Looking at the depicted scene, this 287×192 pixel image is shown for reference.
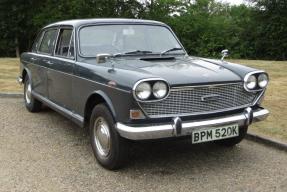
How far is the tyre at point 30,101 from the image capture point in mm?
8305

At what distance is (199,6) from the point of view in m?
36.8

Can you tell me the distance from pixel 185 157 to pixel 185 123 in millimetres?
991

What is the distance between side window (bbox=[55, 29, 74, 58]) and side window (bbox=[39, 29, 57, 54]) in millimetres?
296

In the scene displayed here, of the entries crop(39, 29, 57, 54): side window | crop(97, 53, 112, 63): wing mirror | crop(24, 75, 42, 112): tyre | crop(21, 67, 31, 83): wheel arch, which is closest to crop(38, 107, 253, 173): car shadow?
crop(97, 53, 112, 63): wing mirror

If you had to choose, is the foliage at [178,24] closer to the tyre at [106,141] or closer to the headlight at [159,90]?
the tyre at [106,141]

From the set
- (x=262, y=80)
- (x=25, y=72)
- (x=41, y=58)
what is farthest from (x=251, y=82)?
(x=25, y=72)

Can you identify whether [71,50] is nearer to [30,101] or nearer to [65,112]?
[65,112]

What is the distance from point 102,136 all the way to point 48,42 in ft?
9.29

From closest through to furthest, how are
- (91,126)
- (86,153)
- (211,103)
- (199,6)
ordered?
(211,103) → (91,126) → (86,153) → (199,6)

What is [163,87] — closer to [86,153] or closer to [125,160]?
[125,160]

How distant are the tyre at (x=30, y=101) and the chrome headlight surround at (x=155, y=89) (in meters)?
4.09

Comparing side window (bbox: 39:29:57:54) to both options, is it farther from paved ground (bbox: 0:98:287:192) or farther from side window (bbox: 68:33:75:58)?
paved ground (bbox: 0:98:287:192)

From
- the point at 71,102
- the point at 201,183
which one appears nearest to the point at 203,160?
the point at 201,183

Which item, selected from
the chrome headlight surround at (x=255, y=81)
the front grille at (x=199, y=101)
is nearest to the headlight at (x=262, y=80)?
the chrome headlight surround at (x=255, y=81)
